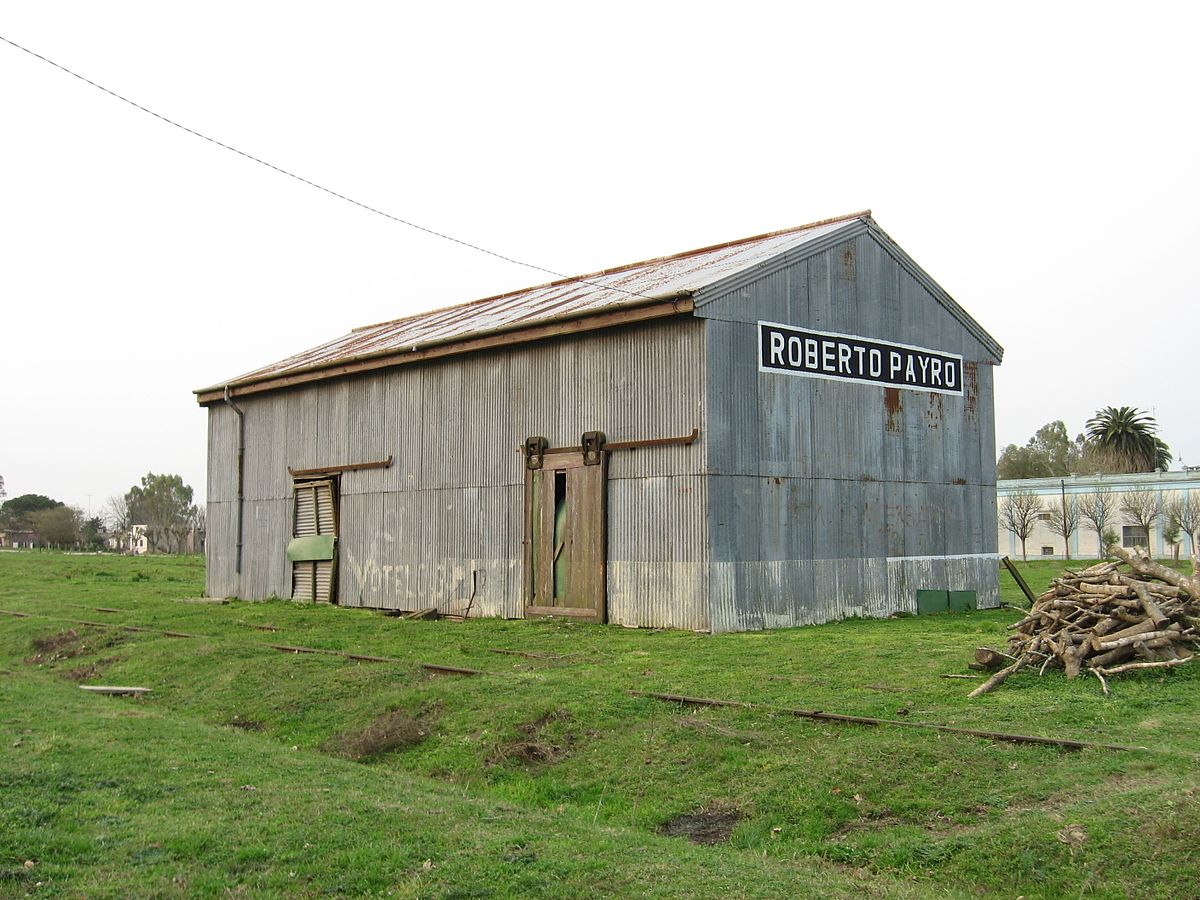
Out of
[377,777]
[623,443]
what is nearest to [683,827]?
[377,777]

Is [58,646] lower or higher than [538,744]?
higher

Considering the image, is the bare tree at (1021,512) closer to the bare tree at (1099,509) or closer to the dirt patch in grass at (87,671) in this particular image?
the bare tree at (1099,509)

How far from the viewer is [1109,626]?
1230cm

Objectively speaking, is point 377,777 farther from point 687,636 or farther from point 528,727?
point 687,636

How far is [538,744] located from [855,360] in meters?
12.6

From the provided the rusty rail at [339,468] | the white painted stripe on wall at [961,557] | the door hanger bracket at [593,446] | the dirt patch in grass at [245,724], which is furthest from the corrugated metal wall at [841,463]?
the rusty rail at [339,468]

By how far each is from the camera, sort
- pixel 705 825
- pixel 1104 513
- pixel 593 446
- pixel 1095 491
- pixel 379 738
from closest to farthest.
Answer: pixel 705 825
pixel 379 738
pixel 593 446
pixel 1104 513
pixel 1095 491

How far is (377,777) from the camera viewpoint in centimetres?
1023

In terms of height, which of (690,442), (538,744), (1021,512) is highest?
(1021,512)

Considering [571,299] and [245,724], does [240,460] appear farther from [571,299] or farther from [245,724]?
[245,724]

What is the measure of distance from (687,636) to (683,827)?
29.6 ft

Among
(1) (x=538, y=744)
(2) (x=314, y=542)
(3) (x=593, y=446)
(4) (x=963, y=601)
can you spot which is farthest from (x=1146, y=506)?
(1) (x=538, y=744)

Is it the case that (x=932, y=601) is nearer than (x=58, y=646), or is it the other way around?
(x=58, y=646)

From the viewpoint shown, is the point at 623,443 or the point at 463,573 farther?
the point at 463,573
